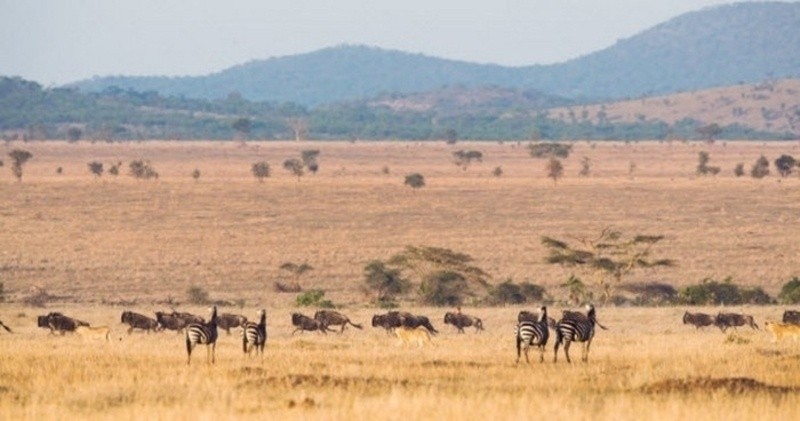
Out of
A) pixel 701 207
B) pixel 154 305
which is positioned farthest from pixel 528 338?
pixel 701 207

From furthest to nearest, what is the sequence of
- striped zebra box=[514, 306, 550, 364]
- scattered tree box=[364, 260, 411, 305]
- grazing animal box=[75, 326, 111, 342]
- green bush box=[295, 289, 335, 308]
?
scattered tree box=[364, 260, 411, 305]
green bush box=[295, 289, 335, 308]
grazing animal box=[75, 326, 111, 342]
striped zebra box=[514, 306, 550, 364]

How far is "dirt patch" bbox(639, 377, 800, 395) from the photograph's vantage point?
1597 cm

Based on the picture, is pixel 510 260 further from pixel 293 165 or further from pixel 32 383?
pixel 293 165

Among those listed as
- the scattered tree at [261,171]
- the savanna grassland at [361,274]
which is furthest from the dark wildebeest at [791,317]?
the scattered tree at [261,171]

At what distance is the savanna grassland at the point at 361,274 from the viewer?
15.4 m

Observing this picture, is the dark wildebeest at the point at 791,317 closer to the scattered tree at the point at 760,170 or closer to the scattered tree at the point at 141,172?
the scattered tree at the point at 760,170

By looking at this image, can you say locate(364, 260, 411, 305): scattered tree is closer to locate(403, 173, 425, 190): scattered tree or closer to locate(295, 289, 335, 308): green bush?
locate(295, 289, 335, 308): green bush

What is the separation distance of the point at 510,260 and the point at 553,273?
4481mm

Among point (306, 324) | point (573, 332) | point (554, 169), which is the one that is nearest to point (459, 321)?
point (306, 324)

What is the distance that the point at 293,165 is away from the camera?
95.9 metres

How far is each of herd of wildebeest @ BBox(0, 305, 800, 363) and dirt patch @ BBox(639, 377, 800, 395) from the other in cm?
372

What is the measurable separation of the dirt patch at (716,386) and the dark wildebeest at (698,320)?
499 inches

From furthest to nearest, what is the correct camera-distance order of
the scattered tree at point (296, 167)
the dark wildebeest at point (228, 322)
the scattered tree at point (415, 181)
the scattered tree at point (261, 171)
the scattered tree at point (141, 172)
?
the scattered tree at point (296, 167) < the scattered tree at point (141, 172) < the scattered tree at point (261, 171) < the scattered tree at point (415, 181) < the dark wildebeest at point (228, 322)

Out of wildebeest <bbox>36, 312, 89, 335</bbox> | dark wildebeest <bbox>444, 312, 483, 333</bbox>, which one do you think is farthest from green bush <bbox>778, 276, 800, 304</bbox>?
wildebeest <bbox>36, 312, 89, 335</bbox>
